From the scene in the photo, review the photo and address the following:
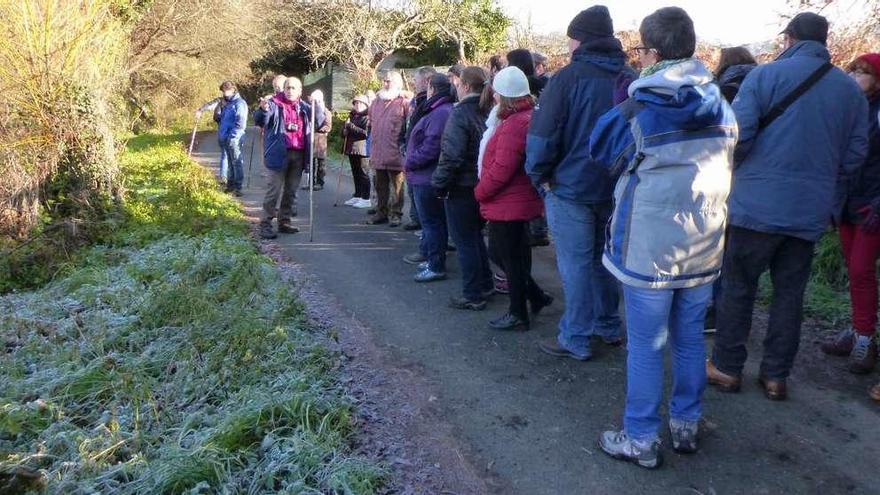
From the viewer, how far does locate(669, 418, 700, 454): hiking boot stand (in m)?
3.81

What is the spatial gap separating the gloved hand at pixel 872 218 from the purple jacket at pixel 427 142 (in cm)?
342

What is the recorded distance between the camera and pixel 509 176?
5.30 meters

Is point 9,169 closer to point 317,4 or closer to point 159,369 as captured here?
point 159,369

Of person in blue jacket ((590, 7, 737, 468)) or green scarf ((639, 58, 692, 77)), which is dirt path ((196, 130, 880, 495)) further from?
green scarf ((639, 58, 692, 77))

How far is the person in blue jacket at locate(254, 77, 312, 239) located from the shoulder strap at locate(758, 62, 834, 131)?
6406 millimetres

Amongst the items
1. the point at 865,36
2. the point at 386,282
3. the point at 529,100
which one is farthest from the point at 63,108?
the point at 865,36

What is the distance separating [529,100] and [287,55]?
31.7m

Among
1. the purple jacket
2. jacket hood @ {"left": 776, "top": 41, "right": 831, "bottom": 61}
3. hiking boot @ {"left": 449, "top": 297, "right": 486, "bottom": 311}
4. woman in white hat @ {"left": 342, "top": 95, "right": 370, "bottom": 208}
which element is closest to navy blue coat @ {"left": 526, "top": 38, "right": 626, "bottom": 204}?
jacket hood @ {"left": 776, "top": 41, "right": 831, "bottom": 61}

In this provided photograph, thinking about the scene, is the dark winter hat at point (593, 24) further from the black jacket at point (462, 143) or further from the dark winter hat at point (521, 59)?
the dark winter hat at point (521, 59)

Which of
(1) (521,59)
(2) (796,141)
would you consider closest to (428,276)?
(1) (521,59)

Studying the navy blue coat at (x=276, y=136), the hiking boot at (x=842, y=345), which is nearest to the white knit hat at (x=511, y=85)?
the hiking boot at (x=842, y=345)

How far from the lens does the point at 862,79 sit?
486 centimetres

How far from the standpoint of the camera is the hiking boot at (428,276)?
7.18m

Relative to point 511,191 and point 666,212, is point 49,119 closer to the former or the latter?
point 511,191
